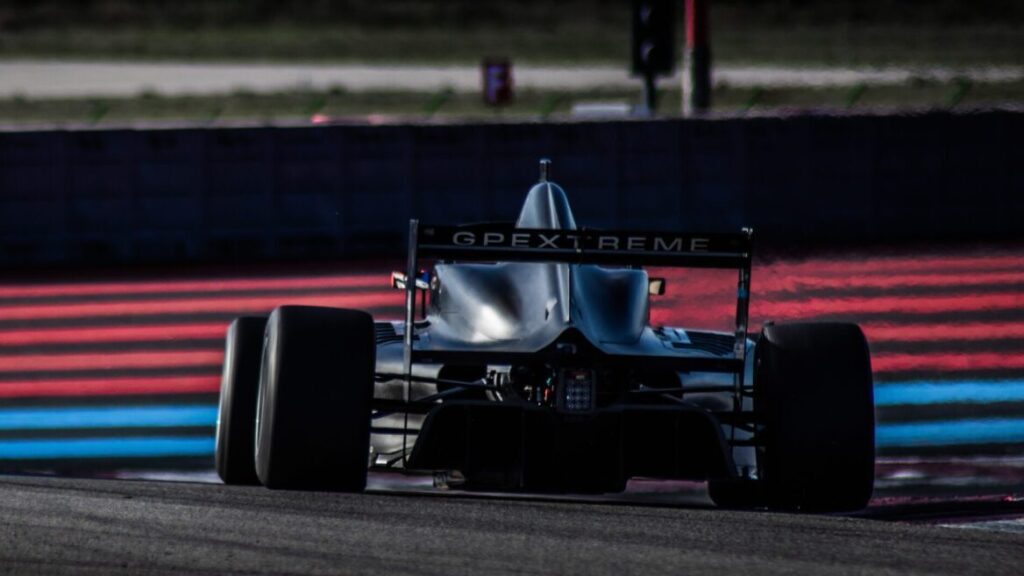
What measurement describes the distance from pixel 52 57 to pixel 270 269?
31913 mm

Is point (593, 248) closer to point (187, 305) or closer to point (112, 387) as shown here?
point (112, 387)

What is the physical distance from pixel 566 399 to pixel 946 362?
6.64m

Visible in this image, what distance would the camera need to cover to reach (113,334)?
16.5m

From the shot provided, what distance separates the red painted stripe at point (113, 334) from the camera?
1617cm

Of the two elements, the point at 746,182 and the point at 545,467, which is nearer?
the point at 545,467

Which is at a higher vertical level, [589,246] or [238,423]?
[589,246]

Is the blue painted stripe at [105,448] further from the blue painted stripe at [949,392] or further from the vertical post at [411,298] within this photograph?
the blue painted stripe at [949,392]

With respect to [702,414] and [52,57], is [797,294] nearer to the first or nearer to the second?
[702,414]

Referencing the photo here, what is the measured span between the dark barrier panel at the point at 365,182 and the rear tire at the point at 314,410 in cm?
1153

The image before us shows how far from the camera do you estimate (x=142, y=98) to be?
3794 centimetres

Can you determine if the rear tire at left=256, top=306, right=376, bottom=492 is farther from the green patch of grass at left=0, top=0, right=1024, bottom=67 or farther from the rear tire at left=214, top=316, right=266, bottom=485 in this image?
the green patch of grass at left=0, top=0, right=1024, bottom=67

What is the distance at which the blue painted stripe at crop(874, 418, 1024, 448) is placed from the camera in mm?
11508

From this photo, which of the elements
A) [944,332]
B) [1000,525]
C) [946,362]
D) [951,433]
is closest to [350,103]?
[944,332]

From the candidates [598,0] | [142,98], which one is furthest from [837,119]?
[598,0]
